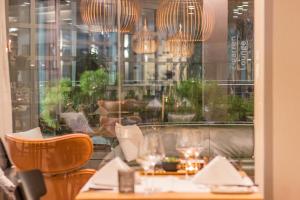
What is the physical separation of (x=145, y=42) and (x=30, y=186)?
4173 mm

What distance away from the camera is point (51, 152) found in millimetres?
3992

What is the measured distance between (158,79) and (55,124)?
61.7 inches

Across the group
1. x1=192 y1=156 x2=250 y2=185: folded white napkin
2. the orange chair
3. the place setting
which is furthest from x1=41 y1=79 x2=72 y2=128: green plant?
x1=192 y1=156 x2=250 y2=185: folded white napkin

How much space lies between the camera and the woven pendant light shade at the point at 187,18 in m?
6.00

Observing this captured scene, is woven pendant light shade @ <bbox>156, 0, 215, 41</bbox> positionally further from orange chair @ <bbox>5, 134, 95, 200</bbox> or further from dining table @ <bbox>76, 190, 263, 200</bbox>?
dining table @ <bbox>76, 190, 263, 200</bbox>

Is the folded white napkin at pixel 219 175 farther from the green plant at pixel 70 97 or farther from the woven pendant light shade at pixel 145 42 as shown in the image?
the green plant at pixel 70 97

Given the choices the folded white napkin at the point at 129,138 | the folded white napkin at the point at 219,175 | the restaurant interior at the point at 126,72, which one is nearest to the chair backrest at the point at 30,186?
the folded white napkin at the point at 219,175

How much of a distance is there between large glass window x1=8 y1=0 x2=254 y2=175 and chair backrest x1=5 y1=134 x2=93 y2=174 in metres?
1.84

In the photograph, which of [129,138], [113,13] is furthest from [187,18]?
[129,138]

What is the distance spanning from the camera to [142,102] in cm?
610

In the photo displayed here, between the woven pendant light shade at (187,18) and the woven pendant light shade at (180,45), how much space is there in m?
0.04

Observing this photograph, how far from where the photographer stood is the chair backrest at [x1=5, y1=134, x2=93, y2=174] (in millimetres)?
3996
